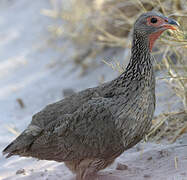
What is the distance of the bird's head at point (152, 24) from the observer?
11.3 ft

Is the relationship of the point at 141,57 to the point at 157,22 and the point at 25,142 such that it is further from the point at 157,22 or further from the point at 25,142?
the point at 25,142

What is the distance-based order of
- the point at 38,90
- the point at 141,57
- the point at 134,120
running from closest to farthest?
the point at 134,120 → the point at 141,57 → the point at 38,90

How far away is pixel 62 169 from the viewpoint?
13.8ft

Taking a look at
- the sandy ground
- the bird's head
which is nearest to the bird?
the bird's head

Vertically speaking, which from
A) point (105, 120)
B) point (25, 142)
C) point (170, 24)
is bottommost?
point (25, 142)

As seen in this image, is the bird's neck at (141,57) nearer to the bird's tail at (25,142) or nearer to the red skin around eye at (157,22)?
the red skin around eye at (157,22)

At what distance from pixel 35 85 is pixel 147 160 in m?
4.77

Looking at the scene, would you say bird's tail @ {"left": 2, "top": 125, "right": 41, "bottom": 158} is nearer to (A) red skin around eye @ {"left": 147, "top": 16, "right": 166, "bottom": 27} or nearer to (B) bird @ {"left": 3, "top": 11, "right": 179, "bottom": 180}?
(B) bird @ {"left": 3, "top": 11, "right": 179, "bottom": 180}

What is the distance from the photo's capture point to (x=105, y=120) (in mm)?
3445

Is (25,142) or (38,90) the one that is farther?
(38,90)

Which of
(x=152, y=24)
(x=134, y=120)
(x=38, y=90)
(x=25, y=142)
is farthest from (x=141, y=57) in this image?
(x=38, y=90)

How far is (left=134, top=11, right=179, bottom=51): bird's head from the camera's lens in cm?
346

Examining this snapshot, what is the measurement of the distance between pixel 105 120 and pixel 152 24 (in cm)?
95

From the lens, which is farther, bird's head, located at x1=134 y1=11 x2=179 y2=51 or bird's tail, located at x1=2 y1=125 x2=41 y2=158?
bird's tail, located at x1=2 y1=125 x2=41 y2=158
